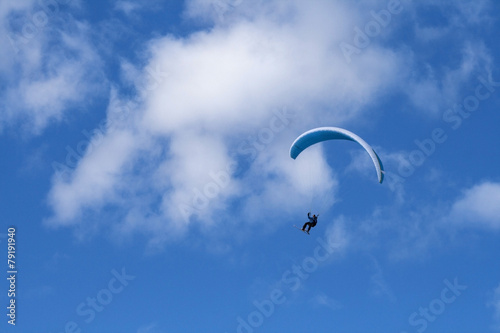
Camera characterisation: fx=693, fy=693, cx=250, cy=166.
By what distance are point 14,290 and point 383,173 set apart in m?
27.4

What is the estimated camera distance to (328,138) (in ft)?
163

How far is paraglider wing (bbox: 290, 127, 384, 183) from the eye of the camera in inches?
1806

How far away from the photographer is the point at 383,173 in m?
45.9

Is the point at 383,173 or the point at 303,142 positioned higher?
the point at 303,142

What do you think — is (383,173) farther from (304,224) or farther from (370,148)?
(304,224)

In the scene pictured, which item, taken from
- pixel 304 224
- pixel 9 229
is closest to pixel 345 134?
pixel 304 224

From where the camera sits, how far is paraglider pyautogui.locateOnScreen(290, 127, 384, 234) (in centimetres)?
4588

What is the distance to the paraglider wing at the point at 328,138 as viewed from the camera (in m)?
45.9

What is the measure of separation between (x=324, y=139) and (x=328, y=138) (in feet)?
1.20

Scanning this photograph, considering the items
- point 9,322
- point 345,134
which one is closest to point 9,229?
point 9,322

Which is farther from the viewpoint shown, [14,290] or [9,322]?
[14,290]

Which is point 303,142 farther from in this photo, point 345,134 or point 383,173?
point 383,173

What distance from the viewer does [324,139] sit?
49.9 meters

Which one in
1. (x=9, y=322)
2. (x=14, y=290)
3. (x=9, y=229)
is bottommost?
(x=9, y=322)
